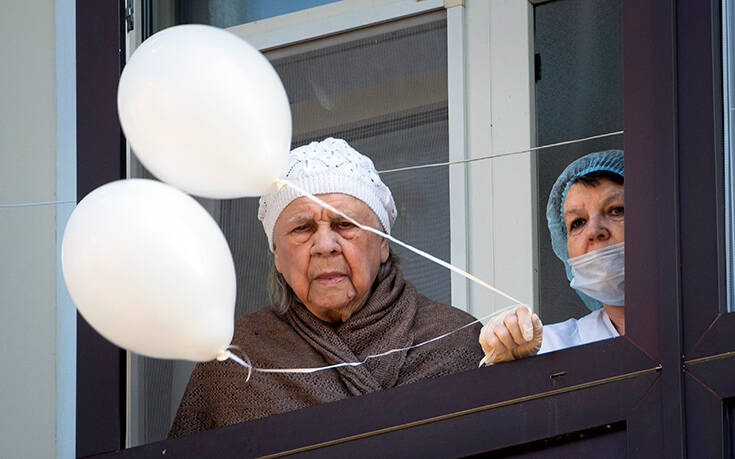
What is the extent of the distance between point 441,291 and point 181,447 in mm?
586

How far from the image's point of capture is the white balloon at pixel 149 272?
7.16 feet

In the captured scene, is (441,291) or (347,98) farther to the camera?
(347,98)

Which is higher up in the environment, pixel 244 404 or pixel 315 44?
pixel 315 44

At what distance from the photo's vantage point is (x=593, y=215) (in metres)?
2.62

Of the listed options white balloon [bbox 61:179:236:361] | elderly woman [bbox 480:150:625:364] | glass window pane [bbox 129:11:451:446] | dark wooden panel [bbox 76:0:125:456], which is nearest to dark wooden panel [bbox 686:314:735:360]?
elderly woman [bbox 480:150:625:364]

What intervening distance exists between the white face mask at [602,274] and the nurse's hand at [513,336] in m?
0.13

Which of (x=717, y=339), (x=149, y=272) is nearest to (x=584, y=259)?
(x=717, y=339)

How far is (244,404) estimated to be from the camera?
2834 millimetres

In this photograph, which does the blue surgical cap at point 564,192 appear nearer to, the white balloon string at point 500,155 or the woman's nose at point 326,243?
the white balloon string at point 500,155

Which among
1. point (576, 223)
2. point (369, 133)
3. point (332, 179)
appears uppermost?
point (369, 133)

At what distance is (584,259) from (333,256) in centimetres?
52

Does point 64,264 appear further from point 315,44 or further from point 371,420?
point 315,44

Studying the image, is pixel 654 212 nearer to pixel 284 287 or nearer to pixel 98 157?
pixel 284 287

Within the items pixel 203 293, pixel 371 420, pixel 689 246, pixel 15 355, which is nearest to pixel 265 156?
pixel 203 293
